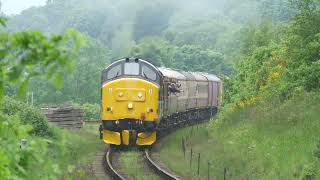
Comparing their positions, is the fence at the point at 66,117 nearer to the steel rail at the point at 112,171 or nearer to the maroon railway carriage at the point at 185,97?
the maroon railway carriage at the point at 185,97

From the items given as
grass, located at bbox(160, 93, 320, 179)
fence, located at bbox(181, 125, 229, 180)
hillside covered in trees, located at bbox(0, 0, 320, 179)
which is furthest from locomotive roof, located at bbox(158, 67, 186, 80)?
fence, located at bbox(181, 125, 229, 180)

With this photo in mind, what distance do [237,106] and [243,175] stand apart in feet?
40.4

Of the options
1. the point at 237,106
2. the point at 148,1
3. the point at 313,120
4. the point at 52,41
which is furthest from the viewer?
the point at 148,1

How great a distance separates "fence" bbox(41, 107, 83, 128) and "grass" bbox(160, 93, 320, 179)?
356 inches

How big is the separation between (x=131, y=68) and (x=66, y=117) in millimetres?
10747

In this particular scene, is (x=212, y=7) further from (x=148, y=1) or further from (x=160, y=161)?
(x=160, y=161)

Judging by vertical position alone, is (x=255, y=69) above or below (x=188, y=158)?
above

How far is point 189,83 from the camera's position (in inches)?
1288

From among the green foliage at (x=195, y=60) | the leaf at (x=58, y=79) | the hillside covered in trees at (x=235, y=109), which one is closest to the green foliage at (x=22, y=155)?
the hillside covered in trees at (x=235, y=109)

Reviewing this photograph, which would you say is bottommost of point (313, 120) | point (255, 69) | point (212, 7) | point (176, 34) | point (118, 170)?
point (118, 170)

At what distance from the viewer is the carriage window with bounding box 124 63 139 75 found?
22797 mm

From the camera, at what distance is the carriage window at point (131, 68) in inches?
898

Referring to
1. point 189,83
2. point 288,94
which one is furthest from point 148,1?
point 288,94

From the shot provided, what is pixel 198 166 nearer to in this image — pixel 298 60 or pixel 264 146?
pixel 264 146
